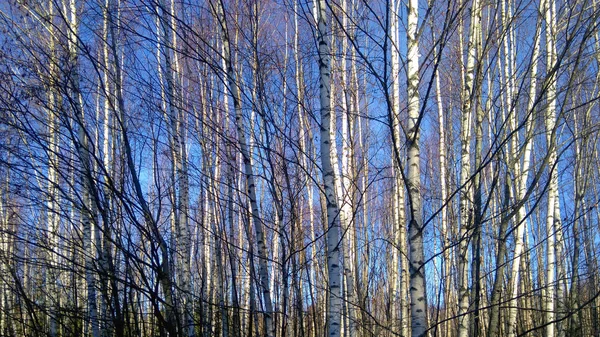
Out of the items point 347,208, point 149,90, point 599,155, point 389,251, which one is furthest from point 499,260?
point 599,155

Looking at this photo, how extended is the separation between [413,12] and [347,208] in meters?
5.26

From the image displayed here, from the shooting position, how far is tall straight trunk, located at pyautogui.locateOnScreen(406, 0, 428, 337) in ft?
10.2

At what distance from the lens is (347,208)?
342 inches

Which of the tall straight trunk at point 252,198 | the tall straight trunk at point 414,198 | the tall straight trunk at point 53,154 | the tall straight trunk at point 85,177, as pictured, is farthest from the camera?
the tall straight trunk at point 252,198

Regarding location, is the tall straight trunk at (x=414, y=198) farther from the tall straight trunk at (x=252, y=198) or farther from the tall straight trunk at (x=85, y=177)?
the tall straight trunk at (x=85, y=177)

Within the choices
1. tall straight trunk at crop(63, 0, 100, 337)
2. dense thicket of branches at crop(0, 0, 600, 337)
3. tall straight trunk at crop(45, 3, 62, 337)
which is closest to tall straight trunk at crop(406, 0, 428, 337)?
dense thicket of branches at crop(0, 0, 600, 337)

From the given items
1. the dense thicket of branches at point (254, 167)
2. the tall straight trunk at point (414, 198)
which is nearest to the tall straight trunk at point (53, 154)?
the dense thicket of branches at point (254, 167)

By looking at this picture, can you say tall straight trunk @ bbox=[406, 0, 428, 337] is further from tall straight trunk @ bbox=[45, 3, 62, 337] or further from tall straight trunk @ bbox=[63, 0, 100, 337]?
tall straight trunk @ bbox=[45, 3, 62, 337]

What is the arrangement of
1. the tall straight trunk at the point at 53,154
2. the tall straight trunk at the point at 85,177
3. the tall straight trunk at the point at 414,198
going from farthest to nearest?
the tall straight trunk at the point at 53,154, the tall straight trunk at the point at 85,177, the tall straight trunk at the point at 414,198

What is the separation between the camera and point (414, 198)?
3309 mm

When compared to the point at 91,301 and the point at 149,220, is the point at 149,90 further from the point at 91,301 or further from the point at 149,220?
the point at 91,301

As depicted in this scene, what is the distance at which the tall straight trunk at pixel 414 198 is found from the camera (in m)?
3.12

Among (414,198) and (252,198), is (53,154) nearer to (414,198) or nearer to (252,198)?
(252,198)

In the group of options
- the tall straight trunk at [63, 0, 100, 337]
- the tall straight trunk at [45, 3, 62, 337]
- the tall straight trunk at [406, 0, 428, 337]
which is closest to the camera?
the tall straight trunk at [406, 0, 428, 337]
